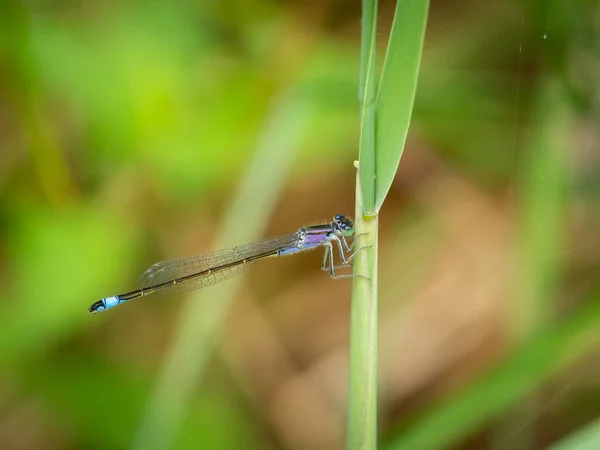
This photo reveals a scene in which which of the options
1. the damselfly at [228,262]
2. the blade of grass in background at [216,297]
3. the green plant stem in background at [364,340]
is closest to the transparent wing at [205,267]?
the damselfly at [228,262]

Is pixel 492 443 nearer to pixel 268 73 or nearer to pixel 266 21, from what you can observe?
pixel 268 73

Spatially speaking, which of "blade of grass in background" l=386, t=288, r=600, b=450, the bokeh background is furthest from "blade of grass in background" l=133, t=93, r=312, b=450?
"blade of grass in background" l=386, t=288, r=600, b=450

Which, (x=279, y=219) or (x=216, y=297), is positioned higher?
(x=279, y=219)

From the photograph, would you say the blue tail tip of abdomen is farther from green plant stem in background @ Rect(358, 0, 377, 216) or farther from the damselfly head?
green plant stem in background @ Rect(358, 0, 377, 216)

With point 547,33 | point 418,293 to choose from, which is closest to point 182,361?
point 418,293

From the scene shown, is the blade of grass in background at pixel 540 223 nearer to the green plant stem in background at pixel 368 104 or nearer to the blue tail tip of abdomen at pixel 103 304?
the green plant stem in background at pixel 368 104

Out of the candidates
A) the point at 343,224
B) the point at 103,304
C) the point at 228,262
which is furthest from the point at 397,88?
the point at 103,304

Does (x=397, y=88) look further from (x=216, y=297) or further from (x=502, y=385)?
(x=216, y=297)

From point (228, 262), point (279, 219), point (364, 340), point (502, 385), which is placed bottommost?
point (502, 385)
